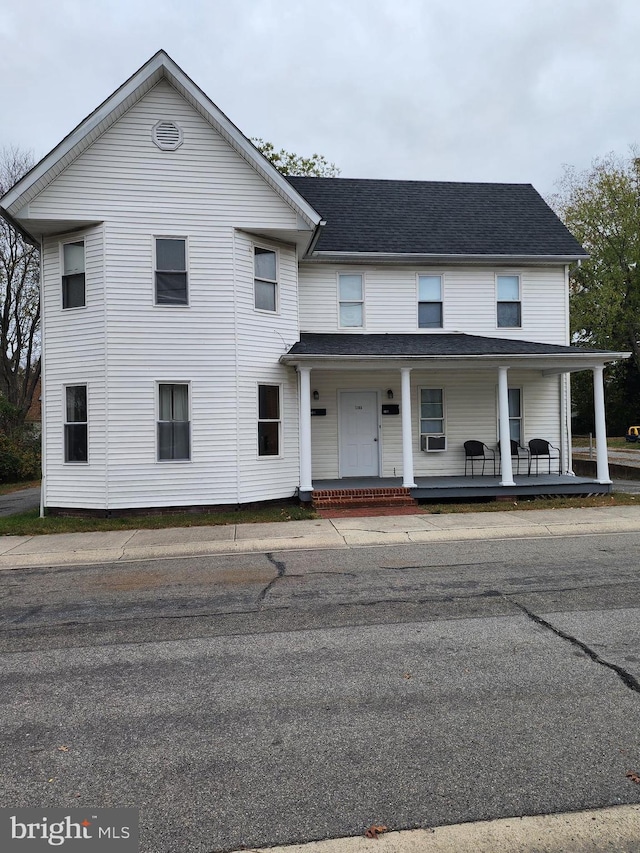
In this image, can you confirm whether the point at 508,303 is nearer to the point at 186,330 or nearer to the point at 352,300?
the point at 352,300

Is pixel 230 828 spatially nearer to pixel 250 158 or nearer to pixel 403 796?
pixel 403 796

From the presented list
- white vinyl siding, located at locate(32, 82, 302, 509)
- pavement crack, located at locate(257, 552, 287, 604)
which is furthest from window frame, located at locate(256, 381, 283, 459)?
pavement crack, located at locate(257, 552, 287, 604)

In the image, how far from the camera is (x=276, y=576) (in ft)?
26.1

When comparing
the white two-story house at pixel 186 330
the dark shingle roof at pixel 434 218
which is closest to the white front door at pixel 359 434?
the white two-story house at pixel 186 330

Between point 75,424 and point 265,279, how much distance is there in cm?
539

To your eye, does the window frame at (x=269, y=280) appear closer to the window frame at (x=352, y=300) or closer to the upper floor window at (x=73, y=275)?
the window frame at (x=352, y=300)

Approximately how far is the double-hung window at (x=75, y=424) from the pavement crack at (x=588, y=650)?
9.98 metres

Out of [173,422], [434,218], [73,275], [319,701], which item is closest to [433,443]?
[434,218]

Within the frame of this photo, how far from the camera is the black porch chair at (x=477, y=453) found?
15.9 m

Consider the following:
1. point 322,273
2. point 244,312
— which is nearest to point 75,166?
point 244,312

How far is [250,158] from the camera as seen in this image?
13.2m

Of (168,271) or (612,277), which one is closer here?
(168,271)

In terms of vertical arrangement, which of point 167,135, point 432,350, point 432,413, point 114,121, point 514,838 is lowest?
point 514,838

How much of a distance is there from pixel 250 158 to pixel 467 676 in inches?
471
